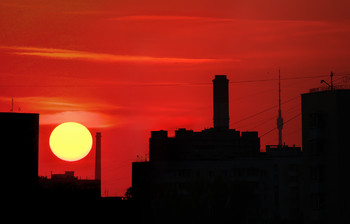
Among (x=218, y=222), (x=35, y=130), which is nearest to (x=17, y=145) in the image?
(x=35, y=130)

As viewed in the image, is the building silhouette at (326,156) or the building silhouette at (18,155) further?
the building silhouette at (326,156)

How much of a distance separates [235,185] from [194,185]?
34.7 feet

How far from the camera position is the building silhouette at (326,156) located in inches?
5039

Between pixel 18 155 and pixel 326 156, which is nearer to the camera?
pixel 18 155

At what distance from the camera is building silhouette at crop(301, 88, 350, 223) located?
5039 inches

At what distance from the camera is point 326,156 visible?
132 meters

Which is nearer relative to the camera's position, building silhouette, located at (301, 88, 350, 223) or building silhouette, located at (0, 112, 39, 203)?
building silhouette, located at (0, 112, 39, 203)

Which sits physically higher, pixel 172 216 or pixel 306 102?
pixel 306 102

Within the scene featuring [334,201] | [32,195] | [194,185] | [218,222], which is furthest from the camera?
[194,185]

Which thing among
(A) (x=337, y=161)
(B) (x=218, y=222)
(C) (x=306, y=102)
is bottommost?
(B) (x=218, y=222)

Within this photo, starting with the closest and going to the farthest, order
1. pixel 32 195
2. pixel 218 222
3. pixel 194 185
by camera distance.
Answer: pixel 32 195, pixel 218 222, pixel 194 185

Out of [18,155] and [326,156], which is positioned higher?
[326,156]

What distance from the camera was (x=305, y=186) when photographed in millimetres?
129875

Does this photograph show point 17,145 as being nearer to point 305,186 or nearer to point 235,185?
point 305,186
